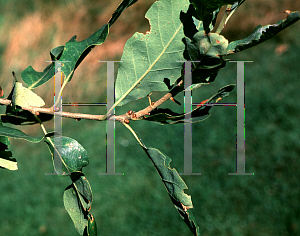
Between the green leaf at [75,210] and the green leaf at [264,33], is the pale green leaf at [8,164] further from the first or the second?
the green leaf at [264,33]

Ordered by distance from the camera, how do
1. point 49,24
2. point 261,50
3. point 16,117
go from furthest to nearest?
point 49,24, point 261,50, point 16,117

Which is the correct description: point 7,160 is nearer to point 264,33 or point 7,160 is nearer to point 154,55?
point 154,55

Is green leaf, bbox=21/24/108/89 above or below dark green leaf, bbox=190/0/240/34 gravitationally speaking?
below

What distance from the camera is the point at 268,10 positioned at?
2900 millimetres

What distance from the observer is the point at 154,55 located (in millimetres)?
625

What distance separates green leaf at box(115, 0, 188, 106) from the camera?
59 centimetres

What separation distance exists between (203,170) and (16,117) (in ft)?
6.34

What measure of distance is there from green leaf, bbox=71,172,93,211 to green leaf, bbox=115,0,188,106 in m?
0.20

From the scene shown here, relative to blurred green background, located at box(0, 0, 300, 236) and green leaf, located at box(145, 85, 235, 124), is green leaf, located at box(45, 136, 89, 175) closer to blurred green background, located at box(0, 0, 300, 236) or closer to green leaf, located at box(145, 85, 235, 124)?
green leaf, located at box(145, 85, 235, 124)

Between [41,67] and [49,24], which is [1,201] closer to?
[41,67]

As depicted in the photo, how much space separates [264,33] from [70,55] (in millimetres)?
422

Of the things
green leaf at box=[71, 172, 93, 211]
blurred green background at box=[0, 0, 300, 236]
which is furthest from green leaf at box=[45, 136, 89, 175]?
blurred green background at box=[0, 0, 300, 236]

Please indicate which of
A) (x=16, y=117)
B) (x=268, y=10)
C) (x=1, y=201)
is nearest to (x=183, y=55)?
(x=16, y=117)

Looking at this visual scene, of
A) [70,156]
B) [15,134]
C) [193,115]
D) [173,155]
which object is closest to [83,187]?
[70,156]
